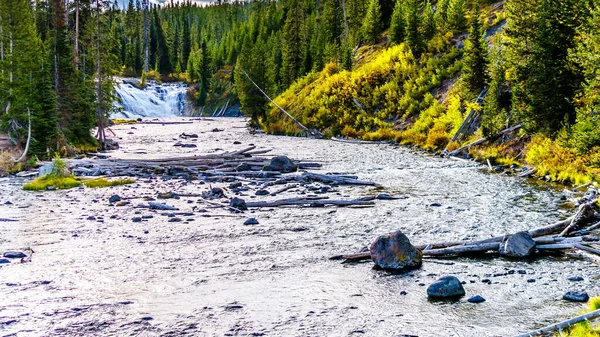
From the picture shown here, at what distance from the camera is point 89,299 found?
8.52 m

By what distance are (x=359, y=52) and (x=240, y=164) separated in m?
35.7

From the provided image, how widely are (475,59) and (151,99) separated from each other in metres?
76.5

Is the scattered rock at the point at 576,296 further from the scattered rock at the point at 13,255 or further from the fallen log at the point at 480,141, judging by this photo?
the fallen log at the point at 480,141

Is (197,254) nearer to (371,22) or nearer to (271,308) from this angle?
(271,308)

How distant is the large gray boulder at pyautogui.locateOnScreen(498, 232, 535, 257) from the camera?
1049 centimetres

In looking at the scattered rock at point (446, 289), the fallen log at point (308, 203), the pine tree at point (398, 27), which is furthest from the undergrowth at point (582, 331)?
→ the pine tree at point (398, 27)

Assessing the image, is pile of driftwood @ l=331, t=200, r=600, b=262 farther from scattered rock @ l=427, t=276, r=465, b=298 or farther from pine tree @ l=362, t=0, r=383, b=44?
pine tree @ l=362, t=0, r=383, b=44

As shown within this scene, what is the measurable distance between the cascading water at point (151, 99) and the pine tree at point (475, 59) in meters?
63.6

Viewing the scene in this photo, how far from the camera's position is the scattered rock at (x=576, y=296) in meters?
8.12

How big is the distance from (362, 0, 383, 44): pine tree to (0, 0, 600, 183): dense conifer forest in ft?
0.49

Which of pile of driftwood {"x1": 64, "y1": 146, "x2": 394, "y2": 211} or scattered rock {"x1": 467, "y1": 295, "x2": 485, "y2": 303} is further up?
pile of driftwood {"x1": 64, "y1": 146, "x2": 394, "y2": 211}

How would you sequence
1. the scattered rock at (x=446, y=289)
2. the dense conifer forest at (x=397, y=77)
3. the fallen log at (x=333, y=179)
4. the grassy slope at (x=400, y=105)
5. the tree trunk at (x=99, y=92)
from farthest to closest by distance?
the tree trunk at (x=99, y=92) → the grassy slope at (x=400, y=105) → the dense conifer forest at (x=397, y=77) → the fallen log at (x=333, y=179) → the scattered rock at (x=446, y=289)

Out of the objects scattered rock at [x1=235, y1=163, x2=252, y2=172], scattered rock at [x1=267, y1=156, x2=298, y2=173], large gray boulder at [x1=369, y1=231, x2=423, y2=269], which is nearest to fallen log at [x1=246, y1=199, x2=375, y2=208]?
large gray boulder at [x1=369, y1=231, x2=423, y2=269]

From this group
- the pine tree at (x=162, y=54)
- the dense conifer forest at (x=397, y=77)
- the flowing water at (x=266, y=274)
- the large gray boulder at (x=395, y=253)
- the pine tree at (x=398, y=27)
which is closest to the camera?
the flowing water at (x=266, y=274)
